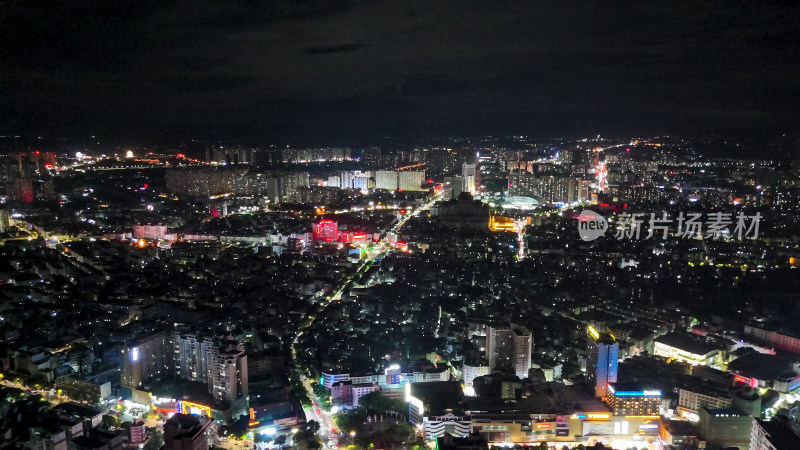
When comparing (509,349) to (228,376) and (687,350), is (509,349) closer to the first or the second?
(687,350)

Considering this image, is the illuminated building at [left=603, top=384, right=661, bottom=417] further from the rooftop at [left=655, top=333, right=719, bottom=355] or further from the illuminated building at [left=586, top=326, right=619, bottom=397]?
the rooftop at [left=655, top=333, right=719, bottom=355]

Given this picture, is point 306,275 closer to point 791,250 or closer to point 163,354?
point 163,354

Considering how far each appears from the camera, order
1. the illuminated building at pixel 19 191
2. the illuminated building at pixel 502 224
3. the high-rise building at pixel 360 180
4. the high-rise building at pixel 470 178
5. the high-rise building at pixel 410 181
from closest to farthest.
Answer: the illuminated building at pixel 502 224, the illuminated building at pixel 19 191, the high-rise building at pixel 470 178, the high-rise building at pixel 410 181, the high-rise building at pixel 360 180

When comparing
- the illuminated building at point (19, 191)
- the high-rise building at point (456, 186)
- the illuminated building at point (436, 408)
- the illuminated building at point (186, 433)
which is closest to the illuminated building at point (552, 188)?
the high-rise building at point (456, 186)

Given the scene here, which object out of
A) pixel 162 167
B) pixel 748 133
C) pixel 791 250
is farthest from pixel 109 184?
pixel 748 133

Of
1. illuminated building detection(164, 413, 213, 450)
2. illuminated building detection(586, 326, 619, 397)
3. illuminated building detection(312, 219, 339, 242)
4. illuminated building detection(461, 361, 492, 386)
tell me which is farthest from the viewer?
illuminated building detection(312, 219, 339, 242)

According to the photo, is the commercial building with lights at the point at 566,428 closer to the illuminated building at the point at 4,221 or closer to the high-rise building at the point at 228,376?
the high-rise building at the point at 228,376

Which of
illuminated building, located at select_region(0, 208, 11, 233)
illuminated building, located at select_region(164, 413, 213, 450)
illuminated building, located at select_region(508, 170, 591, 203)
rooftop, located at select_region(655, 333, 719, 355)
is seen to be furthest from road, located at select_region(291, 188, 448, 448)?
illuminated building, located at select_region(0, 208, 11, 233)
